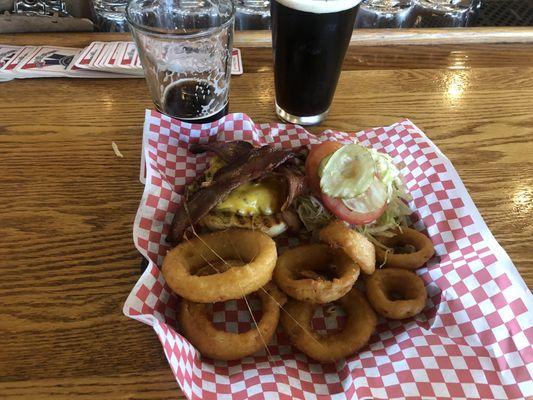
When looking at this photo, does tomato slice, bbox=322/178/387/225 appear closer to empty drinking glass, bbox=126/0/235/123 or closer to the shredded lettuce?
Answer: the shredded lettuce

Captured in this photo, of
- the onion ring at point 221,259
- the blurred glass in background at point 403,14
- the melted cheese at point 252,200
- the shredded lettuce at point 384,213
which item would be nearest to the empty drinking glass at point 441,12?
the blurred glass in background at point 403,14

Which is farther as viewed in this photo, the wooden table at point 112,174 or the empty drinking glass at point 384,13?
the empty drinking glass at point 384,13

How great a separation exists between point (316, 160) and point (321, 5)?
524 millimetres

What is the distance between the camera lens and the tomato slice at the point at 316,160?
5.17 ft

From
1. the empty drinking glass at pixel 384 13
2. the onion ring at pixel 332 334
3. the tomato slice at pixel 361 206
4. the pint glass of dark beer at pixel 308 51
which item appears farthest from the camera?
the empty drinking glass at pixel 384 13

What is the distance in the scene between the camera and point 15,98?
6.77 ft

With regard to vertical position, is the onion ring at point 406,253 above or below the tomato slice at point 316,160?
below

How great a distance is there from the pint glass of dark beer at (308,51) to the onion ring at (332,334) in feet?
2.87

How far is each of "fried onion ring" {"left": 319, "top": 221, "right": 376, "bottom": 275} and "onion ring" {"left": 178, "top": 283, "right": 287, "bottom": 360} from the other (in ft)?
0.90

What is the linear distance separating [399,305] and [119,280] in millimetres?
825

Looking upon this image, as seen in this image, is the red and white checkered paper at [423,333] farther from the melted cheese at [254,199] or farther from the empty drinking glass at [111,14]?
the empty drinking glass at [111,14]

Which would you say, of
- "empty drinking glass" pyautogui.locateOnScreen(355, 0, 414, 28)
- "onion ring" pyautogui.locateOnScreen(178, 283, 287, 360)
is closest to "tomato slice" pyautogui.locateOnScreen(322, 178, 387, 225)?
"onion ring" pyautogui.locateOnScreen(178, 283, 287, 360)

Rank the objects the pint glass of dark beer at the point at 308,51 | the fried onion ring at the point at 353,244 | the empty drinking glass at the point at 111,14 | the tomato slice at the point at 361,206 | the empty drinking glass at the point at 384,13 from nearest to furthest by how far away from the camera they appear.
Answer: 1. the fried onion ring at the point at 353,244
2. the tomato slice at the point at 361,206
3. the pint glass of dark beer at the point at 308,51
4. the empty drinking glass at the point at 111,14
5. the empty drinking glass at the point at 384,13

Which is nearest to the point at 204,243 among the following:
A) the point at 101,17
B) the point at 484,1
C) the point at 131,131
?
the point at 131,131
